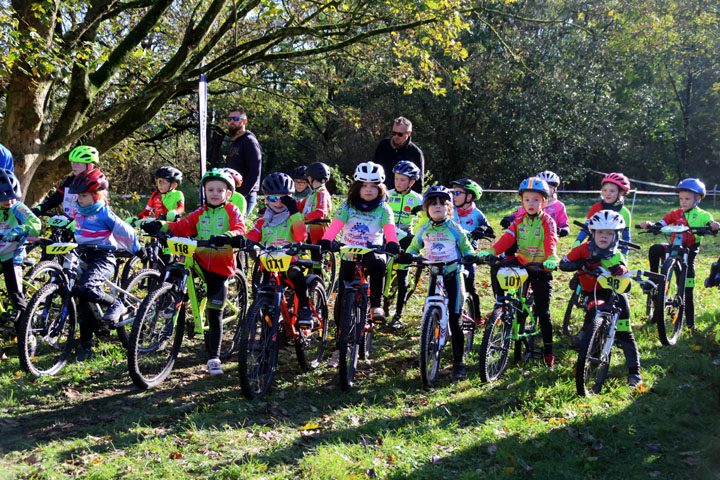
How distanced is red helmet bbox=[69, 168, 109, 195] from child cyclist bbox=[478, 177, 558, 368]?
399cm

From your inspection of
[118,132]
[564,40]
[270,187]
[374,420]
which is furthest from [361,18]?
[564,40]

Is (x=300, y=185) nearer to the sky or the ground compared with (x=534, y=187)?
nearer to the sky

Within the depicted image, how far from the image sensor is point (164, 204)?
8477 millimetres

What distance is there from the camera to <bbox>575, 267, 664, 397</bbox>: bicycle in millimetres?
5422

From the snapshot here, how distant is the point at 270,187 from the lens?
19.5 feet

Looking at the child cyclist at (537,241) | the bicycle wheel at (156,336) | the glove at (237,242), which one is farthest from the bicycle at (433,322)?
the bicycle wheel at (156,336)

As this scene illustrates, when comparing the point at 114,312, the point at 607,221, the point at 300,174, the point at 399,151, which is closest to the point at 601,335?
the point at 607,221

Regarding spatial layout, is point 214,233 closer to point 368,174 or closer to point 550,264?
point 368,174

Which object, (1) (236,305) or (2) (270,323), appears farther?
(1) (236,305)

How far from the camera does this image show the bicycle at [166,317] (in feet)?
17.7

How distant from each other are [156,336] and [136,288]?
1.02 m

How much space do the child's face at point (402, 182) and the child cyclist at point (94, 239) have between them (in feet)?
10.3

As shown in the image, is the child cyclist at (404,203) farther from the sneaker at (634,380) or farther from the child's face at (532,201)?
the sneaker at (634,380)

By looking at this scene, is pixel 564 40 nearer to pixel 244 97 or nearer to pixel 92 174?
pixel 244 97
